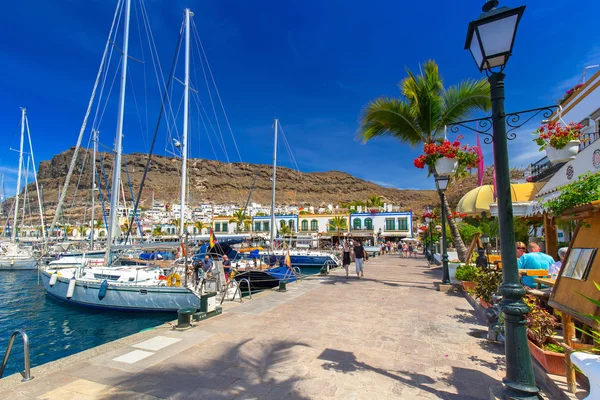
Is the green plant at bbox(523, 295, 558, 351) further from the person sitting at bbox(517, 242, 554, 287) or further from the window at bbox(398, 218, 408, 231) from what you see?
the window at bbox(398, 218, 408, 231)

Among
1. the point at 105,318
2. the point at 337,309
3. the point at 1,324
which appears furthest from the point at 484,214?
the point at 1,324

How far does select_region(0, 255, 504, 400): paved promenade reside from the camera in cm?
368

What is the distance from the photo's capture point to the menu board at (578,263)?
3.23 m

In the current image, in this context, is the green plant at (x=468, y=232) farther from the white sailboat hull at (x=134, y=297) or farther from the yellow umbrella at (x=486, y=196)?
the white sailboat hull at (x=134, y=297)

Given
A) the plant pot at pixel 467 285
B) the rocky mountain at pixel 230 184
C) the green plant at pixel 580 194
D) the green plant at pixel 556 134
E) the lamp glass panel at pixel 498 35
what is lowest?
the plant pot at pixel 467 285

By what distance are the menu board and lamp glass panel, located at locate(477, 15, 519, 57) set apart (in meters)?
2.29

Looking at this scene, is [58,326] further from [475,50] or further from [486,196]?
[486,196]

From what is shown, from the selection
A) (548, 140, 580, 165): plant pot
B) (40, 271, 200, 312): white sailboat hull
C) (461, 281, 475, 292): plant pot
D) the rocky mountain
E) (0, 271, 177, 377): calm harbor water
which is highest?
the rocky mountain

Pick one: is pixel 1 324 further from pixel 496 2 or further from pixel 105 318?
pixel 496 2

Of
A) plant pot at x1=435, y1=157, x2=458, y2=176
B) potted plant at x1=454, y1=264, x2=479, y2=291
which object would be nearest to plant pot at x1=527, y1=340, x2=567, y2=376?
plant pot at x1=435, y1=157, x2=458, y2=176

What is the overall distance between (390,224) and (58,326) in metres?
47.8

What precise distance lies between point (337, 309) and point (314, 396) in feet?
14.0

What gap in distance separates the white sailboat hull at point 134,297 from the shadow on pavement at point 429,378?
8.00m

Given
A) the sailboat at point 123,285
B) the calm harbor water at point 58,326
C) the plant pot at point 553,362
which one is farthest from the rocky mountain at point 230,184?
the plant pot at point 553,362
